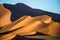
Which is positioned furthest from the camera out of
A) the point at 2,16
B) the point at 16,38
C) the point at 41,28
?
the point at 2,16

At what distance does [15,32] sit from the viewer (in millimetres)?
1113

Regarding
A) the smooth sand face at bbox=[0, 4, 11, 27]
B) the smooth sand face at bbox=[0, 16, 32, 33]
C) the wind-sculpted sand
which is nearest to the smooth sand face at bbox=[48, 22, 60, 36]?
the wind-sculpted sand

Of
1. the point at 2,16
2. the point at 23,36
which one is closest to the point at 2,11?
the point at 2,16

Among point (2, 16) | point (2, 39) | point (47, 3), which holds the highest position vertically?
point (47, 3)

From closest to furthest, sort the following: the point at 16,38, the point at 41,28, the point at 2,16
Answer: the point at 16,38 < the point at 41,28 < the point at 2,16

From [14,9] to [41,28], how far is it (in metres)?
0.34

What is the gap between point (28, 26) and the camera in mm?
1161

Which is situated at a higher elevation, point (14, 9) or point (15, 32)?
point (14, 9)

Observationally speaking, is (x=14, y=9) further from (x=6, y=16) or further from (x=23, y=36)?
(x=23, y=36)

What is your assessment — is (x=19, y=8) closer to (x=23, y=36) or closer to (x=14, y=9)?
(x=14, y=9)

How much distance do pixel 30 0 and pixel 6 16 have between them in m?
0.26

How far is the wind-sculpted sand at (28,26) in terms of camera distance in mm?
1117

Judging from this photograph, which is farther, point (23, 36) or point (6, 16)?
point (6, 16)

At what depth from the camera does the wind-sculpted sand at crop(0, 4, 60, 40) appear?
112 cm
